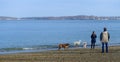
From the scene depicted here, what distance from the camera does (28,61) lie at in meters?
26.5

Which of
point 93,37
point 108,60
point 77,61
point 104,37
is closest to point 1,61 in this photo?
point 77,61

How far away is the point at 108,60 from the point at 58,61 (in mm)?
2847

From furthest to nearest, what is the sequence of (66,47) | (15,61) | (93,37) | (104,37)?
1. (66,47)
2. (93,37)
3. (104,37)
4. (15,61)

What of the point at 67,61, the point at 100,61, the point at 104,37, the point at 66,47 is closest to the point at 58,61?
the point at 67,61

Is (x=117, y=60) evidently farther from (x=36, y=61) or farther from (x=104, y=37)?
(x=104, y=37)

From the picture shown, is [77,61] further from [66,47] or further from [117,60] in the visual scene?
[66,47]

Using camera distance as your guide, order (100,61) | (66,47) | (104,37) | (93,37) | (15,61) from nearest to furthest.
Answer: (100,61)
(15,61)
(104,37)
(93,37)
(66,47)

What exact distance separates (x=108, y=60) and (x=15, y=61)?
18.2 ft

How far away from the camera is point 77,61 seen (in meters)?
26.0

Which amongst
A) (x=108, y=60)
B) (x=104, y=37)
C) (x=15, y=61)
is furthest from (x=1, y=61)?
(x=104, y=37)

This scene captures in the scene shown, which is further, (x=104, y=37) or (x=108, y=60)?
(x=104, y=37)

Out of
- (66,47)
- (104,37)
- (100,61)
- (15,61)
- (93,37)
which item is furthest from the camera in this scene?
(66,47)

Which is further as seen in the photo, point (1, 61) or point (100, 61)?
Result: point (1, 61)

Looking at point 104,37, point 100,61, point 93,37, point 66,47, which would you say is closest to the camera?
point 100,61
